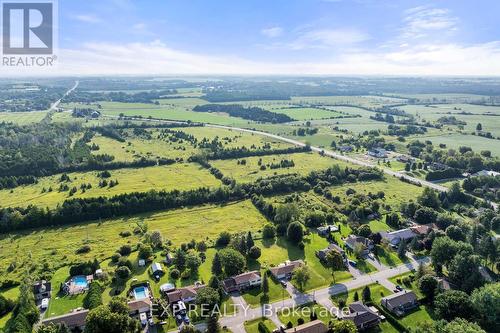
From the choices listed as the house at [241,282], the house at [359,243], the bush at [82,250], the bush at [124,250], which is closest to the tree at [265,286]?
the house at [241,282]

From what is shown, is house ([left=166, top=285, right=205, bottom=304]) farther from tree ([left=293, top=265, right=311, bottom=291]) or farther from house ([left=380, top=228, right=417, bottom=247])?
house ([left=380, top=228, right=417, bottom=247])

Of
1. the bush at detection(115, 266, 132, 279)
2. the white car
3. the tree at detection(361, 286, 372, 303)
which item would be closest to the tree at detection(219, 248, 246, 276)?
the bush at detection(115, 266, 132, 279)

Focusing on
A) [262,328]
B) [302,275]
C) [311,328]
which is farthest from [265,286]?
[311,328]

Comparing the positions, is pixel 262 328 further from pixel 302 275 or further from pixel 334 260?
pixel 334 260

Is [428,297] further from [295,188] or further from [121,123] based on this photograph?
[121,123]

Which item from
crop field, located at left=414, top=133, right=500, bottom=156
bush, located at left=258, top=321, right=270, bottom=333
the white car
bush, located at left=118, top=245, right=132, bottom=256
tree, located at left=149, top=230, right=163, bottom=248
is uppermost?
crop field, located at left=414, top=133, right=500, bottom=156

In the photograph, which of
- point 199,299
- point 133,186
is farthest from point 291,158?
point 199,299

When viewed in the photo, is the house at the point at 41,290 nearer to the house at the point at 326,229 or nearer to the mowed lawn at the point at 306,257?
the mowed lawn at the point at 306,257
